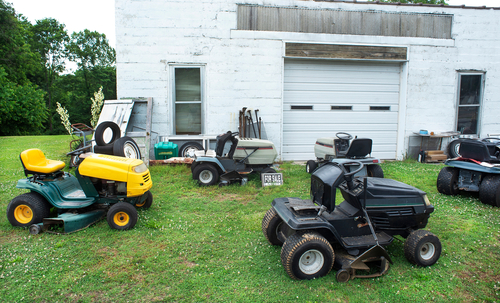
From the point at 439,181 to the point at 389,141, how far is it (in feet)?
13.9

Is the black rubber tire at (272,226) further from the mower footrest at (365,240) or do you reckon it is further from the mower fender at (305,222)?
the mower footrest at (365,240)

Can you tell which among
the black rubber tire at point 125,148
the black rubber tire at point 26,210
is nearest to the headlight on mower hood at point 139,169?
the black rubber tire at point 125,148

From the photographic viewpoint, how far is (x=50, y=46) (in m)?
34.5

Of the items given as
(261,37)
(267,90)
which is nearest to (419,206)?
(267,90)

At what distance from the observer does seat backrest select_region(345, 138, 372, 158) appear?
6.43 m

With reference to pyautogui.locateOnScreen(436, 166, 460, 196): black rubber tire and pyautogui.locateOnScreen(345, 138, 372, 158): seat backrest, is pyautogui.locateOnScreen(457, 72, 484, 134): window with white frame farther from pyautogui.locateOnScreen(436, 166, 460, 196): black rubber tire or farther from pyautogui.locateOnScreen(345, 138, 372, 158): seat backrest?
pyautogui.locateOnScreen(345, 138, 372, 158): seat backrest

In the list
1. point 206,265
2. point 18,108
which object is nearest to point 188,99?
point 206,265

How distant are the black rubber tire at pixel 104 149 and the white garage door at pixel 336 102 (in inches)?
224

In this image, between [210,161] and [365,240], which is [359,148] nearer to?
[210,161]

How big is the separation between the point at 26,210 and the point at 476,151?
7.48 metres

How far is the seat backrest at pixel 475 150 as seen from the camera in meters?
5.63

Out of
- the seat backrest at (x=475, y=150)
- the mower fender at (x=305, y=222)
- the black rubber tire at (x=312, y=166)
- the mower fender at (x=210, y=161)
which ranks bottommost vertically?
the black rubber tire at (x=312, y=166)

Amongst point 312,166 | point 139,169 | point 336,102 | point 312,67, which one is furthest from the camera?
point 336,102

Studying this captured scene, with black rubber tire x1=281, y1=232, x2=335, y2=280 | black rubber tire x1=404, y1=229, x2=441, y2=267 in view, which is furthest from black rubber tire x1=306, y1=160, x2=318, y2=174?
black rubber tire x1=281, y1=232, x2=335, y2=280
